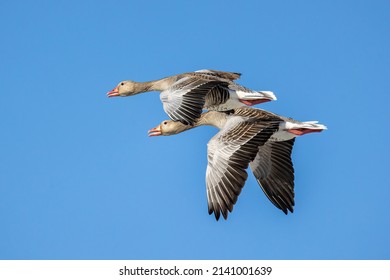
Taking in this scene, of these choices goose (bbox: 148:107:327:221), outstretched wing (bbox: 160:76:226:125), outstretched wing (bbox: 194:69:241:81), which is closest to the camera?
goose (bbox: 148:107:327:221)

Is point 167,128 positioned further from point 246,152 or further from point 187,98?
point 246,152

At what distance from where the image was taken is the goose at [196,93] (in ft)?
56.7

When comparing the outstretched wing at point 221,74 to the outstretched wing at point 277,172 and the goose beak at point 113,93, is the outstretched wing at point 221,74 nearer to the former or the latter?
the outstretched wing at point 277,172

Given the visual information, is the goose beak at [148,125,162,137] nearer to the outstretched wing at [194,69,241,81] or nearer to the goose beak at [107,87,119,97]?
the outstretched wing at [194,69,241,81]

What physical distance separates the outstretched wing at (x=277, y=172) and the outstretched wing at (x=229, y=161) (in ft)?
7.60

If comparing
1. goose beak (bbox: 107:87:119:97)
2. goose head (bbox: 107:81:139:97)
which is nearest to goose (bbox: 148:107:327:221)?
goose head (bbox: 107:81:139:97)

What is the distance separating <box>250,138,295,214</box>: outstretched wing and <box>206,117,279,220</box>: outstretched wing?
7.60 feet

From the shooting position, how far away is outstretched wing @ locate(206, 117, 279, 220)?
15328mm

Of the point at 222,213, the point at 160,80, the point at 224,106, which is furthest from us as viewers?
the point at 160,80

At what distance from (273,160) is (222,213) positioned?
14.6 feet

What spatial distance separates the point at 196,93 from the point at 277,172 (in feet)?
9.67
